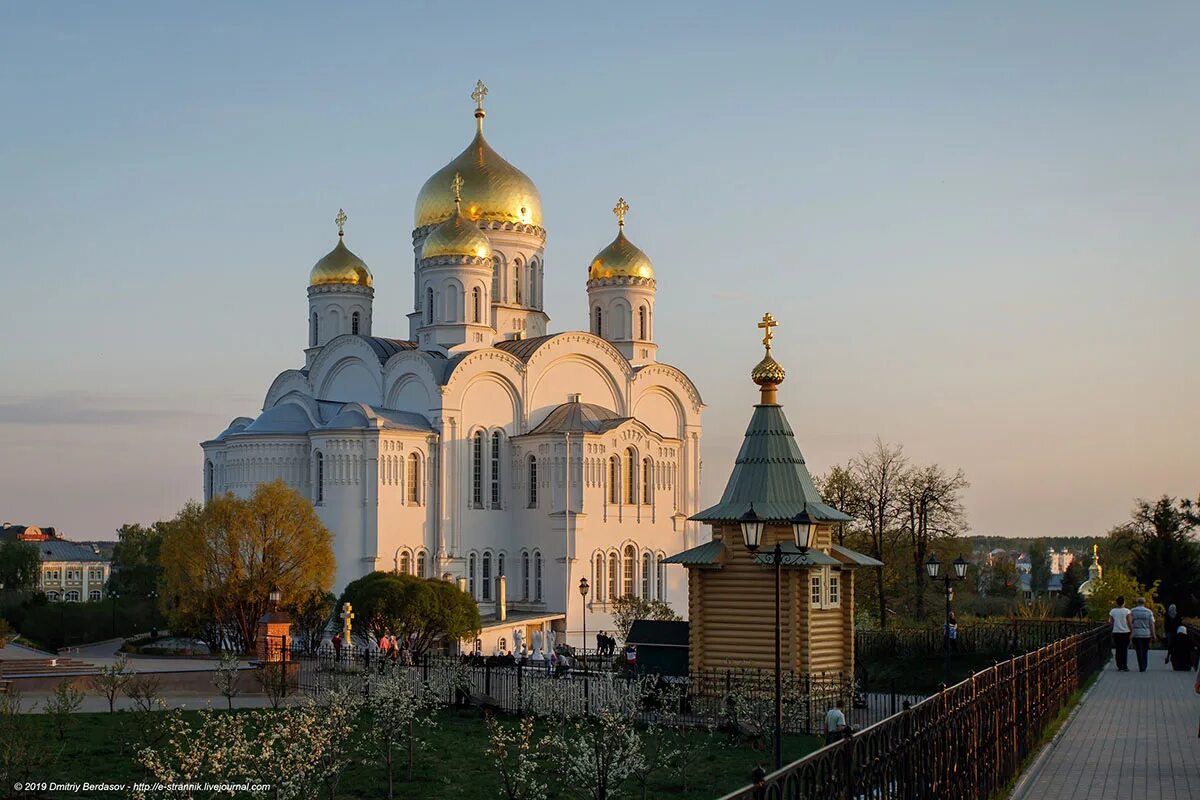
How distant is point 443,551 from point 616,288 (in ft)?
41.9

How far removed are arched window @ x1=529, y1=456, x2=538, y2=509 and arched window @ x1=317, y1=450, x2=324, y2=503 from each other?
22.2 feet

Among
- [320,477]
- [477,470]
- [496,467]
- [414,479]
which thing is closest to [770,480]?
[414,479]

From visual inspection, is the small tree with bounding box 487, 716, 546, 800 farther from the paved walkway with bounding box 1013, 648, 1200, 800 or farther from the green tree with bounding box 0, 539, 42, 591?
the green tree with bounding box 0, 539, 42, 591

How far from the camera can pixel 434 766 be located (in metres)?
16.4

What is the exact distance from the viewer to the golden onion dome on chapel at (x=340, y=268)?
4825 cm

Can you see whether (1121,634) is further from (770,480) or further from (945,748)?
(945,748)

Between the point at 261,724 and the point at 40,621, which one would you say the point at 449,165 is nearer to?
the point at 40,621

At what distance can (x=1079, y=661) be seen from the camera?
19.6 meters

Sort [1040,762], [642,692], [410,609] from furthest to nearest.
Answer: [410,609], [642,692], [1040,762]

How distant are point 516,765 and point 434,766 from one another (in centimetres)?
99

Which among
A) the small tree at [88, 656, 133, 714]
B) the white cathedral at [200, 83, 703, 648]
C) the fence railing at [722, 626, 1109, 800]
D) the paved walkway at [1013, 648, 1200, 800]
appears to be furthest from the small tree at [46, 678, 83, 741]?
the white cathedral at [200, 83, 703, 648]

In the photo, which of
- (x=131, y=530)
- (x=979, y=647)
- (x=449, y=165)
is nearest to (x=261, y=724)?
(x=979, y=647)

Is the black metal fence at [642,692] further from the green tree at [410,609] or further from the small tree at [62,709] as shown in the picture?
the green tree at [410,609]

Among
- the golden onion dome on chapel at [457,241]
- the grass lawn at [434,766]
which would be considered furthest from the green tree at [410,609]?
the golden onion dome on chapel at [457,241]
